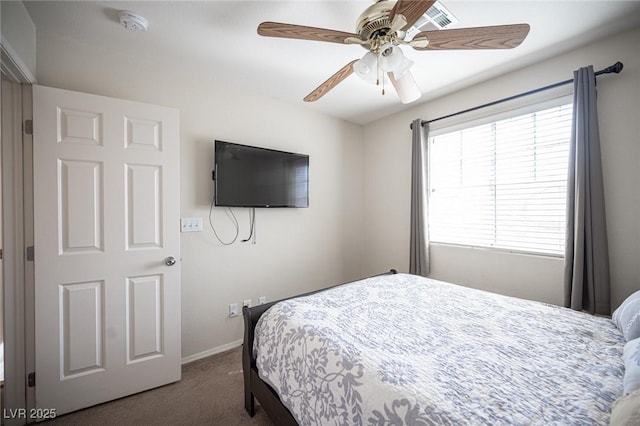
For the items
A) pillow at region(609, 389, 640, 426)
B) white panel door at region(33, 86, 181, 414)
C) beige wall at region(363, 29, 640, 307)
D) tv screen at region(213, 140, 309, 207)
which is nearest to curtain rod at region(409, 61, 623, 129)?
beige wall at region(363, 29, 640, 307)

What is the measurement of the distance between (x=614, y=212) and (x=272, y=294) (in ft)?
9.52

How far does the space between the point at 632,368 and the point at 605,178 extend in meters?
1.60

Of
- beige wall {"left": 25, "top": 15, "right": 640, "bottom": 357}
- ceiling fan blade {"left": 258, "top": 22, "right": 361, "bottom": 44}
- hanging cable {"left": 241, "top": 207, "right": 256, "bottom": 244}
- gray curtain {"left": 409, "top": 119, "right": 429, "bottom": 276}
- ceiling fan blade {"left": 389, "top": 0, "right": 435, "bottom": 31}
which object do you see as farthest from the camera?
gray curtain {"left": 409, "top": 119, "right": 429, "bottom": 276}

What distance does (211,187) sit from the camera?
2.39 m

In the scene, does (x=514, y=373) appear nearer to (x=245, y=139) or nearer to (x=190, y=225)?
(x=190, y=225)

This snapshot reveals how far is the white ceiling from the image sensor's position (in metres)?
1.54

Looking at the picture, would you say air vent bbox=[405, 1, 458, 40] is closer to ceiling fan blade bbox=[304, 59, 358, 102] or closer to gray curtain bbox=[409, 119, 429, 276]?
ceiling fan blade bbox=[304, 59, 358, 102]

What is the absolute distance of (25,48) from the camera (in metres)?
1.57

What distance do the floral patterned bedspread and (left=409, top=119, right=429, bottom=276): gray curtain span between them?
3.53 ft

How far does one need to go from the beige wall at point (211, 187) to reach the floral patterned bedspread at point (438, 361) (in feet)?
3.64

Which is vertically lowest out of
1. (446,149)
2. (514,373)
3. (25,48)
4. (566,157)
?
(514,373)

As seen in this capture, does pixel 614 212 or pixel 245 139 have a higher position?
pixel 245 139

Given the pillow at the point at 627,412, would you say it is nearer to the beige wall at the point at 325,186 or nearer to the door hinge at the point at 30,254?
the beige wall at the point at 325,186

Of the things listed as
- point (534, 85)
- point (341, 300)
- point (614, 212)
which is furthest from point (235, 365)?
point (534, 85)
